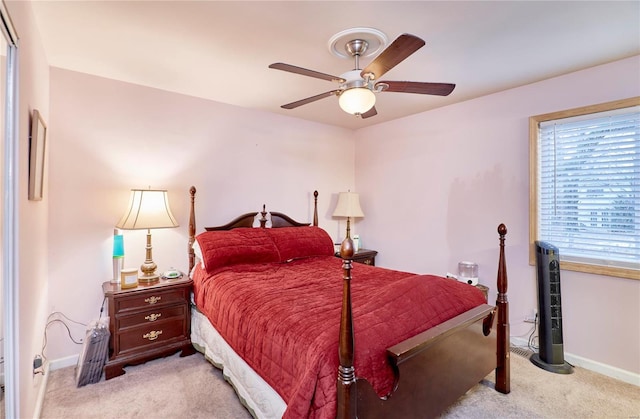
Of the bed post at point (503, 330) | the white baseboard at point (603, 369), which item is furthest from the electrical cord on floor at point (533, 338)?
the bed post at point (503, 330)

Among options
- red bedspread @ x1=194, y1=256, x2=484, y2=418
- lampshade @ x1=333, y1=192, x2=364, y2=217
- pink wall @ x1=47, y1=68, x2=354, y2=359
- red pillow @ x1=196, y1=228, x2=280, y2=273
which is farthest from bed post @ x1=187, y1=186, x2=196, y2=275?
lampshade @ x1=333, y1=192, x2=364, y2=217

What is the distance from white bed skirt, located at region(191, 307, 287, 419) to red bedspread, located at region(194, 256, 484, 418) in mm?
96

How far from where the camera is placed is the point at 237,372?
6.70 ft

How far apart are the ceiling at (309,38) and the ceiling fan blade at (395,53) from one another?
343mm

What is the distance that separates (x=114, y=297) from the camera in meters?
2.40

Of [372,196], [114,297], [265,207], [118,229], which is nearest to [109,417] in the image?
[114,297]

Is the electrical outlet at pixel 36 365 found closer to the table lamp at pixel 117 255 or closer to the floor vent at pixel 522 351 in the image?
the table lamp at pixel 117 255

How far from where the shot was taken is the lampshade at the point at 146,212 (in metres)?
2.60

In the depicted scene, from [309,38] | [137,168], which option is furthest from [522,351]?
[137,168]

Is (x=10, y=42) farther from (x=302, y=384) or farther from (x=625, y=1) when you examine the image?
(x=625, y=1)

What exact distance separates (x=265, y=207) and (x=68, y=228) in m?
1.87

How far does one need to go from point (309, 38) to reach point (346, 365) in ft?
6.41

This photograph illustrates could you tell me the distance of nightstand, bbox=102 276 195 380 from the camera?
2410mm

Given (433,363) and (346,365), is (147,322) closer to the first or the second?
(346,365)
